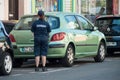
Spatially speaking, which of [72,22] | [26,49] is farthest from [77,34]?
[26,49]

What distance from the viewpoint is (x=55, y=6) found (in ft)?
97.9

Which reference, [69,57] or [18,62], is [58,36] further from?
[18,62]

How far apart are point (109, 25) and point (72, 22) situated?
437 cm

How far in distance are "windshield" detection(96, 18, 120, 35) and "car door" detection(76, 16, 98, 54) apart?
2911 mm

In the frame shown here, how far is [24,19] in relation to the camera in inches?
651

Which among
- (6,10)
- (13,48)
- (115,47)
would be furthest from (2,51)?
(6,10)

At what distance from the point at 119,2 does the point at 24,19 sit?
2093 cm

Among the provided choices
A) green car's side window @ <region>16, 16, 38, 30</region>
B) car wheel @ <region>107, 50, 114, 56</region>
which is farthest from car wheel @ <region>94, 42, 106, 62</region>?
car wheel @ <region>107, 50, 114, 56</region>

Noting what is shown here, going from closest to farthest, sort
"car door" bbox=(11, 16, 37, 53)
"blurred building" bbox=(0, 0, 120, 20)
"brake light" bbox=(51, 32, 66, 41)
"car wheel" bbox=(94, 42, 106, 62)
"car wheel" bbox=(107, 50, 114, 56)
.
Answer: "brake light" bbox=(51, 32, 66, 41), "car door" bbox=(11, 16, 37, 53), "car wheel" bbox=(94, 42, 106, 62), "car wheel" bbox=(107, 50, 114, 56), "blurred building" bbox=(0, 0, 120, 20)

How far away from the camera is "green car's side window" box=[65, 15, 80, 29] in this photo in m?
16.7

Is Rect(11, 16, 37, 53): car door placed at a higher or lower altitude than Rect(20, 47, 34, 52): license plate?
higher

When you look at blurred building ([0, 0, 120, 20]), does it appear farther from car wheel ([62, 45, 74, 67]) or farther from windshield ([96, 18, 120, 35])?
car wheel ([62, 45, 74, 67])

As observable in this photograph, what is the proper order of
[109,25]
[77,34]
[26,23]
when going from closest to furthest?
1. [26,23]
2. [77,34]
3. [109,25]

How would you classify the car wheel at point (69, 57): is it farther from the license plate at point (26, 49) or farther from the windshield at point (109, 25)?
the windshield at point (109, 25)
